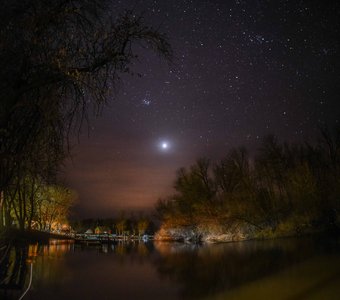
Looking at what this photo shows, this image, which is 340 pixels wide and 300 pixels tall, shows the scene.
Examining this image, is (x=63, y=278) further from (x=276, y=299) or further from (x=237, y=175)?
(x=237, y=175)

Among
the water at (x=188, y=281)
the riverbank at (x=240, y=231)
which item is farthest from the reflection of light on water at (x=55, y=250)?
the riverbank at (x=240, y=231)

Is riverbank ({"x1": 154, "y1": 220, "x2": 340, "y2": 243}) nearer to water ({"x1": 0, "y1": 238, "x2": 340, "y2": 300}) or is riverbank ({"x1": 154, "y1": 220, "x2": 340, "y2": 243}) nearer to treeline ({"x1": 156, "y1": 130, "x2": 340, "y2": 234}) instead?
treeline ({"x1": 156, "y1": 130, "x2": 340, "y2": 234})

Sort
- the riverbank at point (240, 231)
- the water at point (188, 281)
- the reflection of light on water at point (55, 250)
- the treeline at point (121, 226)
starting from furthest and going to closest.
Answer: the treeline at point (121, 226), the riverbank at point (240, 231), the reflection of light on water at point (55, 250), the water at point (188, 281)

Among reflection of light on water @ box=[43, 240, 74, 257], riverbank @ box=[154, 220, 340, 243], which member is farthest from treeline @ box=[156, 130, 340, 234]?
reflection of light on water @ box=[43, 240, 74, 257]

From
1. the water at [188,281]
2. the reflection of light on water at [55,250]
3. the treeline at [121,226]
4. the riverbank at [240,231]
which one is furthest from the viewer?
the treeline at [121,226]

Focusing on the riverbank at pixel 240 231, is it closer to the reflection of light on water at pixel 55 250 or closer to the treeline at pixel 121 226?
the reflection of light on water at pixel 55 250

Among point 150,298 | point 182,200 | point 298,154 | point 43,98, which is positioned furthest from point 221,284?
point 182,200

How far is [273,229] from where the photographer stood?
47.0m

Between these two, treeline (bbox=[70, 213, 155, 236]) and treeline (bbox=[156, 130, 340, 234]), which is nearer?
treeline (bbox=[156, 130, 340, 234])

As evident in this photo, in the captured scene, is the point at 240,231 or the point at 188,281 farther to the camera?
the point at 240,231

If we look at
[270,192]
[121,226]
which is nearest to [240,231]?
[270,192]

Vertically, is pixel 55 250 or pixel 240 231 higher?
pixel 240 231

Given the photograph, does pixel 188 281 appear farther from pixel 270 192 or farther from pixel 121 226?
pixel 121 226

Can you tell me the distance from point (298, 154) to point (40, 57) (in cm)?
5167
